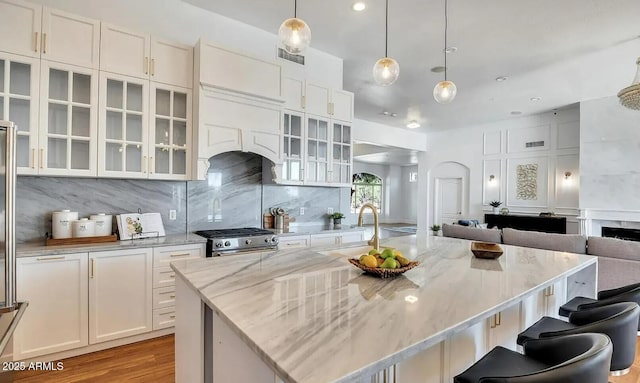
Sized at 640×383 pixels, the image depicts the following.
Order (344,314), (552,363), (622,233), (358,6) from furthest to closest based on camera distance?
(622,233), (358,6), (552,363), (344,314)

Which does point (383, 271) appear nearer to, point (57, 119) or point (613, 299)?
point (613, 299)

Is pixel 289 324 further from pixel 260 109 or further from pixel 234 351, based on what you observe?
pixel 260 109

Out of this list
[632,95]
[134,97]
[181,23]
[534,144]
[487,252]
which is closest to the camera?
[487,252]

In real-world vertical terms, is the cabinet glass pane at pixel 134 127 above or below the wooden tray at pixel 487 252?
above

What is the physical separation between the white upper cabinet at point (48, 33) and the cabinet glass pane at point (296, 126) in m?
1.99

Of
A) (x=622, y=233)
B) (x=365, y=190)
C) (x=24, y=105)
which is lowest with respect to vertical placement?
(x=622, y=233)

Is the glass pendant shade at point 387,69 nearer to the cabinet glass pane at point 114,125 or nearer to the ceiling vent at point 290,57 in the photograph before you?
the ceiling vent at point 290,57

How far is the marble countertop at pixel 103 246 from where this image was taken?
2398 mm

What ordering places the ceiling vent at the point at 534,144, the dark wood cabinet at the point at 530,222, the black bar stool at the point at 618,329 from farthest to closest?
the ceiling vent at the point at 534,144, the dark wood cabinet at the point at 530,222, the black bar stool at the point at 618,329

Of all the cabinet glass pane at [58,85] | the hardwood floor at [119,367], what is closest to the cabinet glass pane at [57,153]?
the cabinet glass pane at [58,85]

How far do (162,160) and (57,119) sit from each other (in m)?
0.85

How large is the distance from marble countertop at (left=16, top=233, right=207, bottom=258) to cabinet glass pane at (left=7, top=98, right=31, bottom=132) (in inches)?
36.3

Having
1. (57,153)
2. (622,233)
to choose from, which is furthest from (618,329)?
(622,233)

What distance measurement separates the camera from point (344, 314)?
117 cm
